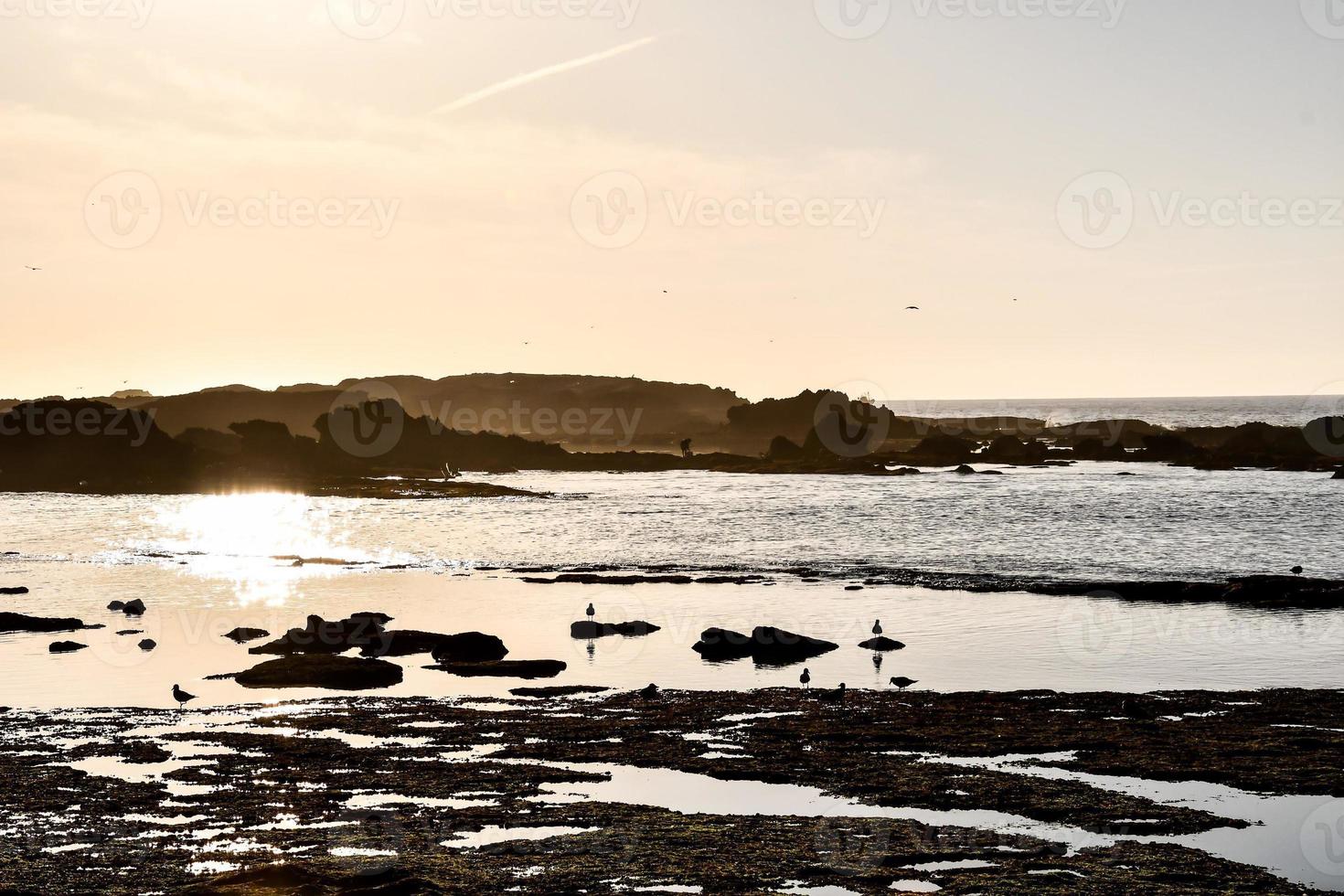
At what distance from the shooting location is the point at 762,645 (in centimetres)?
3759

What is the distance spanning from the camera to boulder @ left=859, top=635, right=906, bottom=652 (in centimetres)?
3781

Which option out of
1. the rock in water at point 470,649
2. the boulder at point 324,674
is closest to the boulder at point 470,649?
Result: the rock in water at point 470,649

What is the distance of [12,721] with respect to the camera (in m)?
26.9

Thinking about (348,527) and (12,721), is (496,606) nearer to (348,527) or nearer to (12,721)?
(12,721)

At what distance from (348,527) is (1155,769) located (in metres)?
75.3

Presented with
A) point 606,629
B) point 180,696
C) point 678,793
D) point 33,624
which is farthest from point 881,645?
point 33,624

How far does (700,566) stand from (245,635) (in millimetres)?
29643

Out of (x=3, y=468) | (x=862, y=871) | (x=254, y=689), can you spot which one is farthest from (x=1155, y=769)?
(x=3, y=468)

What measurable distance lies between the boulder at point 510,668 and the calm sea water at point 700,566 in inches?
26.0

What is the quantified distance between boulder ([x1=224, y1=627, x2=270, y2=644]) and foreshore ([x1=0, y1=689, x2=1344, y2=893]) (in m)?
11.2

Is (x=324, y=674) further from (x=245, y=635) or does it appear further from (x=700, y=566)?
(x=700, y=566)

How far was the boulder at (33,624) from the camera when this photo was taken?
4175cm

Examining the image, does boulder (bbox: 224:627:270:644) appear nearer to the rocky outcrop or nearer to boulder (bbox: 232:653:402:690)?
boulder (bbox: 232:653:402:690)

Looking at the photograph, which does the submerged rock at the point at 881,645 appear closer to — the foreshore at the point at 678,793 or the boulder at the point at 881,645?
the boulder at the point at 881,645
